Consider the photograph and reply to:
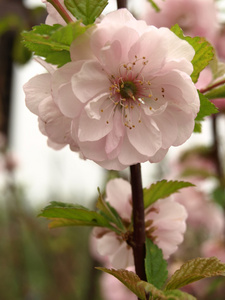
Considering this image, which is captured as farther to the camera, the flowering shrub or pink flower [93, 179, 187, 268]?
pink flower [93, 179, 187, 268]

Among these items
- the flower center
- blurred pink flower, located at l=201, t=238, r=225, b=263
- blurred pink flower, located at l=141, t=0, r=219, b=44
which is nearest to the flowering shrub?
the flower center

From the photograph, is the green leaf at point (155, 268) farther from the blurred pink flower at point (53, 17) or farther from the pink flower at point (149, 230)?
the blurred pink flower at point (53, 17)

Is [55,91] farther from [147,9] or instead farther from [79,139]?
[147,9]

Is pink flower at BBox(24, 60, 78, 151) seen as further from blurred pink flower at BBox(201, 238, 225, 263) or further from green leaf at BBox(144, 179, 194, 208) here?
blurred pink flower at BBox(201, 238, 225, 263)

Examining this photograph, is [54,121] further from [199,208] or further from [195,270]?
[199,208]

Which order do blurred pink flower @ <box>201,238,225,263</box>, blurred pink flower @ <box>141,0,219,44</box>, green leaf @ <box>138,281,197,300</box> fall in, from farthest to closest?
blurred pink flower @ <box>201,238,225,263</box>
blurred pink flower @ <box>141,0,219,44</box>
green leaf @ <box>138,281,197,300</box>

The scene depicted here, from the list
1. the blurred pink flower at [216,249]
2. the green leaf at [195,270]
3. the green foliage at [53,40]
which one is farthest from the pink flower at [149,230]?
the blurred pink flower at [216,249]

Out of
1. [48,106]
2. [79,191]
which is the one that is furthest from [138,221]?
[79,191]
